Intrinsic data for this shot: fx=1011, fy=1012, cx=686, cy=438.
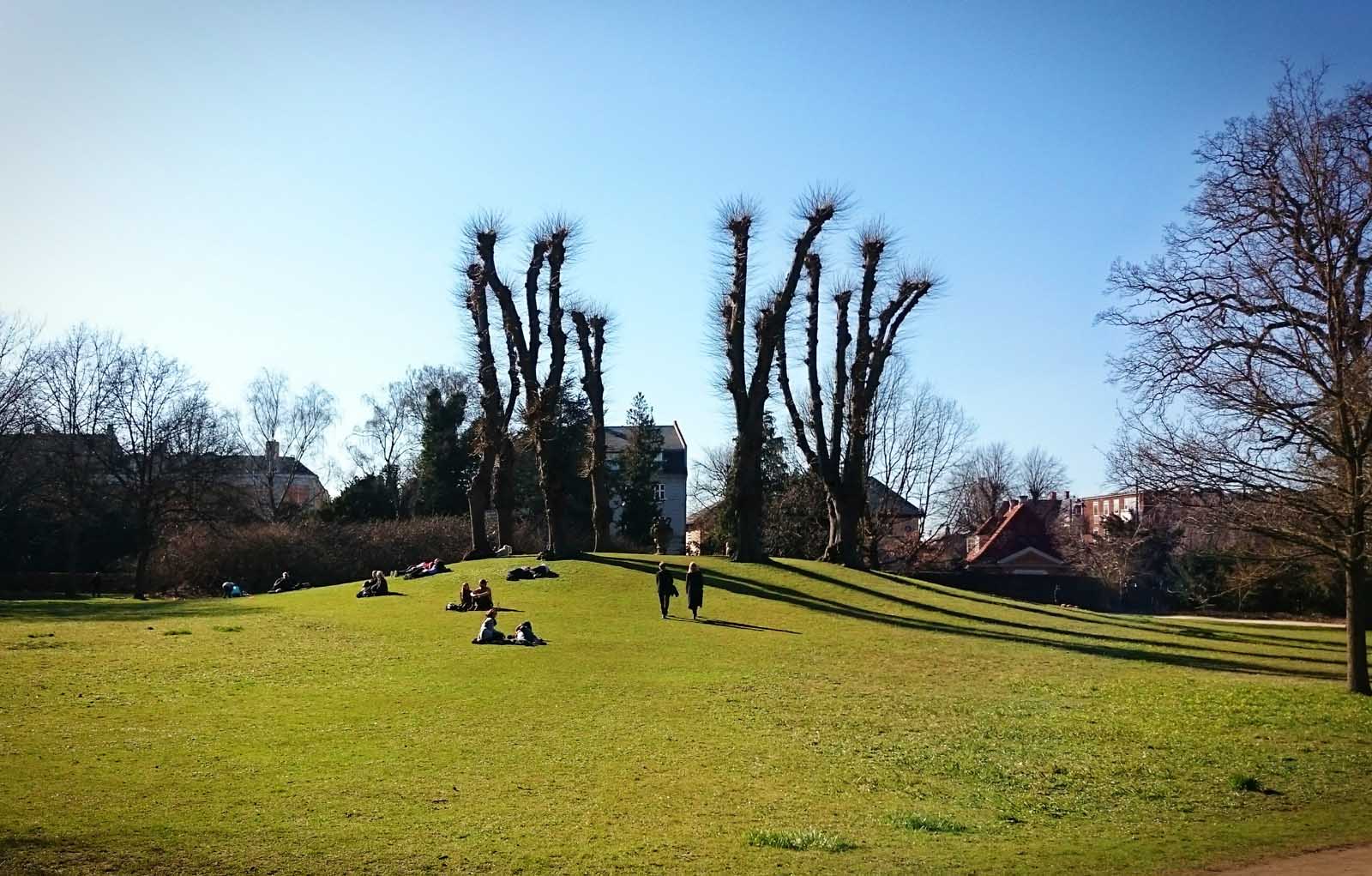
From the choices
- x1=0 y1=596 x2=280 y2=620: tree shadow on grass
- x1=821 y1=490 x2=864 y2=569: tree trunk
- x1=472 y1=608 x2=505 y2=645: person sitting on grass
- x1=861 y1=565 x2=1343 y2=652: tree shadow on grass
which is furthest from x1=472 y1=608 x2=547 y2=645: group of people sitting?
x1=821 y1=490 x2=864 y2=569: tree trunk

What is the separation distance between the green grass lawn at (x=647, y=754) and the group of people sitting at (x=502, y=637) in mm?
435

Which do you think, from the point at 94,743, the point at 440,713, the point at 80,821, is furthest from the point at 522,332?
the point at 80,821

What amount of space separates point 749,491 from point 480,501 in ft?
36.2

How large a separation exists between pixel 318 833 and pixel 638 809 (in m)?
3.11

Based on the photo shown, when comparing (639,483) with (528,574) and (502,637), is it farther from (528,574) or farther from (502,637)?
(502,637)

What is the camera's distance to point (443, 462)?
62875 mm

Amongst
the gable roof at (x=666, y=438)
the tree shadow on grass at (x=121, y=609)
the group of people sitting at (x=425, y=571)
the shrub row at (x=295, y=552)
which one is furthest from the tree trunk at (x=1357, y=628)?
the gable roof at (x=666, y=438)

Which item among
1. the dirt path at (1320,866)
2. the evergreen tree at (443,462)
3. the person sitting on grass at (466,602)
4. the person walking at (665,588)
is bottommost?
the dirt path at (1320,866)

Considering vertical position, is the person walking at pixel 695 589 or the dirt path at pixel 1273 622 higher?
the person walking at pixel 695 589

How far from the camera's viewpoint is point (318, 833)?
884 cm

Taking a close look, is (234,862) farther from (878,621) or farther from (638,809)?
(878,621)

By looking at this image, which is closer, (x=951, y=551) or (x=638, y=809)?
(x=638, y=809)

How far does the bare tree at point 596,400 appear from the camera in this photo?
43.5 m

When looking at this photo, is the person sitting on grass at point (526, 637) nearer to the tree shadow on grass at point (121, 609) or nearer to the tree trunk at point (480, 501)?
the tree shadow on grass at point (121, 609)
